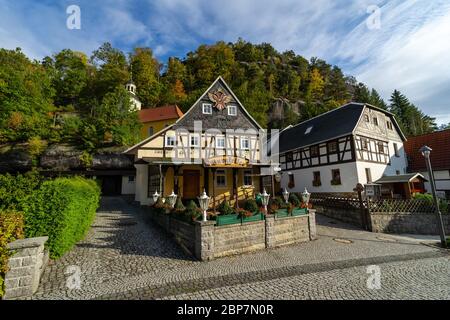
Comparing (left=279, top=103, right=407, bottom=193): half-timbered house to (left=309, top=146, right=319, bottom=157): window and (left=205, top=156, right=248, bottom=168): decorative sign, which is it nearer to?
(left=309, top=146, right=319, bottom=157): window

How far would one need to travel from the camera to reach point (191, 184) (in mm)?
17297

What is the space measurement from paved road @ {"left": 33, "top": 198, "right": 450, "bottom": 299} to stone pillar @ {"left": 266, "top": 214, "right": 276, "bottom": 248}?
333 mm

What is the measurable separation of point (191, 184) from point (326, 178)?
13.0 meters

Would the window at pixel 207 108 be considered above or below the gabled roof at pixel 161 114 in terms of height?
below

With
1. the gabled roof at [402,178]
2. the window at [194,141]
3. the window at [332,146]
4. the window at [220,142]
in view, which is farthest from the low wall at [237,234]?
the gabled roof at [402,178]

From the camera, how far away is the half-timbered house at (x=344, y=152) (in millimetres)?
19031

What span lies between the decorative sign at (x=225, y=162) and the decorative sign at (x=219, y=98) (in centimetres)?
562

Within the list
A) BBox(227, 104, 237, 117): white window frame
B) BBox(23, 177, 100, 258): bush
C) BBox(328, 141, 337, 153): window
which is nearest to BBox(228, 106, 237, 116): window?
BBox(227, 104, 237, 117): white window frame

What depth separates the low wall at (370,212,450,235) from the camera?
12.9 meters

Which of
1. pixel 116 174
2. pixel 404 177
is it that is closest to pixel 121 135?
pixel 116 174

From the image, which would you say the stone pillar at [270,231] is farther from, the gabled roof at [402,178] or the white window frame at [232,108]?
the gabled roof at [402,178]

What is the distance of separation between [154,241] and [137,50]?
55.4m

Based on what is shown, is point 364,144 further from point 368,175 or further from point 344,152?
point 368,175

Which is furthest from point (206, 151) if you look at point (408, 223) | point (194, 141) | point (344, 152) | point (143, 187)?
point (408, 223)
